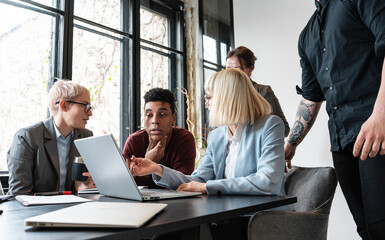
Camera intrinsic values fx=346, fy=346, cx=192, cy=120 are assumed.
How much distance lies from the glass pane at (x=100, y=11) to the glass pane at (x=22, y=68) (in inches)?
18.7

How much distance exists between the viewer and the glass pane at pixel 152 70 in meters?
4.50

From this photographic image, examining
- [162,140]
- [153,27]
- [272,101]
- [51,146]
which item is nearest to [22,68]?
[51,146]

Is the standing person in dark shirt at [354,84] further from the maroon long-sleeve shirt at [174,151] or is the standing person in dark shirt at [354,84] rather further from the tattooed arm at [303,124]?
the maroon long-sleeve shirt at [174,151]

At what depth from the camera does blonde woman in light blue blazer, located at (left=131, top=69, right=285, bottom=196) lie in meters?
1.41

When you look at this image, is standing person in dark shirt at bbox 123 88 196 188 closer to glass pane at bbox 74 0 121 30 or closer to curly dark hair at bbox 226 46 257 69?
curly dark hair at bbox 226 46 257 69

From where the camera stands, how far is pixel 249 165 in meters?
1.49

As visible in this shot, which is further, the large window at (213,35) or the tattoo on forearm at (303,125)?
the large window at (213,35)

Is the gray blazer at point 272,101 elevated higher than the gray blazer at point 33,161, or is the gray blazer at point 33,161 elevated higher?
the gray blazer at point 272,101

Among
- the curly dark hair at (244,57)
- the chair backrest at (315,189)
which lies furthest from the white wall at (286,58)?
the chair backrest at (315,189)

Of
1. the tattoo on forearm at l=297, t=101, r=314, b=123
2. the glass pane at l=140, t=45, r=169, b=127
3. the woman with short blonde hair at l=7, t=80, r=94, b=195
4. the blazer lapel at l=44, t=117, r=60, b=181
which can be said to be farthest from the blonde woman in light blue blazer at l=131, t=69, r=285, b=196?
the glass pane at l=140, t=45, r=169, b=127

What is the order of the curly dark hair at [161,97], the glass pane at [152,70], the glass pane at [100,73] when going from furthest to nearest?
the glass pane at [152,70] → the glass pane at [100,73] → the curly dark hair at [161,97]

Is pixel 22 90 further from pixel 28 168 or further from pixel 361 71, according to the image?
pixel 361 71

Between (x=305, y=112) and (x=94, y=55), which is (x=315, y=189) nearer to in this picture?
(x=305, y=112)

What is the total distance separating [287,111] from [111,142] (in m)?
2.63
